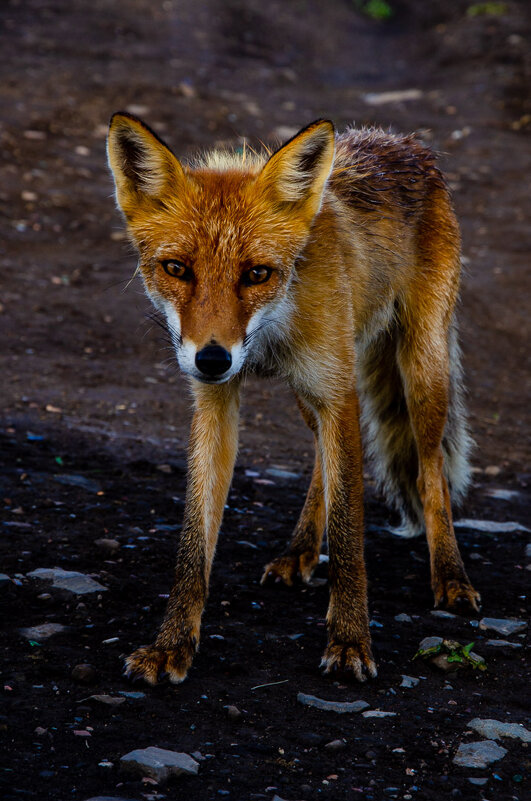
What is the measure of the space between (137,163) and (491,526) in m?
3.37

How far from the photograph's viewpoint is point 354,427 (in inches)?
162

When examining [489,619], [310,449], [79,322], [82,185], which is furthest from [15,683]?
[82,185]

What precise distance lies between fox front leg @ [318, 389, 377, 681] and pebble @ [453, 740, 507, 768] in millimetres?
713

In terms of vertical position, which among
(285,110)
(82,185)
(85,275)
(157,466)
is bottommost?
(157,466)

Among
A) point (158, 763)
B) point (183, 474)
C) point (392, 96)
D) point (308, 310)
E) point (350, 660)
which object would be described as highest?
point (392, 96)

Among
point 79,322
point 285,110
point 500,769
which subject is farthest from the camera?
point 285,110

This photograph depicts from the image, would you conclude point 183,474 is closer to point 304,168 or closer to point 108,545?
point 108,545

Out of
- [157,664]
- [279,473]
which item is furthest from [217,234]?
[279,473]

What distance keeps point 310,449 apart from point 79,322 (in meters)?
3.04

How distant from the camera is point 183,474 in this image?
625 centimetres

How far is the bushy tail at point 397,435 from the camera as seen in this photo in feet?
17.7

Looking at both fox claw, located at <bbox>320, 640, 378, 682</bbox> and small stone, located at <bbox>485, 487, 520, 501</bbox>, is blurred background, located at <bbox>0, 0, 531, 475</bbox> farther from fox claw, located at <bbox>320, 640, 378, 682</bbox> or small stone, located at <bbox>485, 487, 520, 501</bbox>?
fox claw, located at <bbox>320, 640, 378, 682</bbox>

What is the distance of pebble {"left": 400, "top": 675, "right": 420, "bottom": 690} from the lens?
3795mm

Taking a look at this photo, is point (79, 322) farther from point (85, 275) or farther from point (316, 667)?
point (316, 667)
